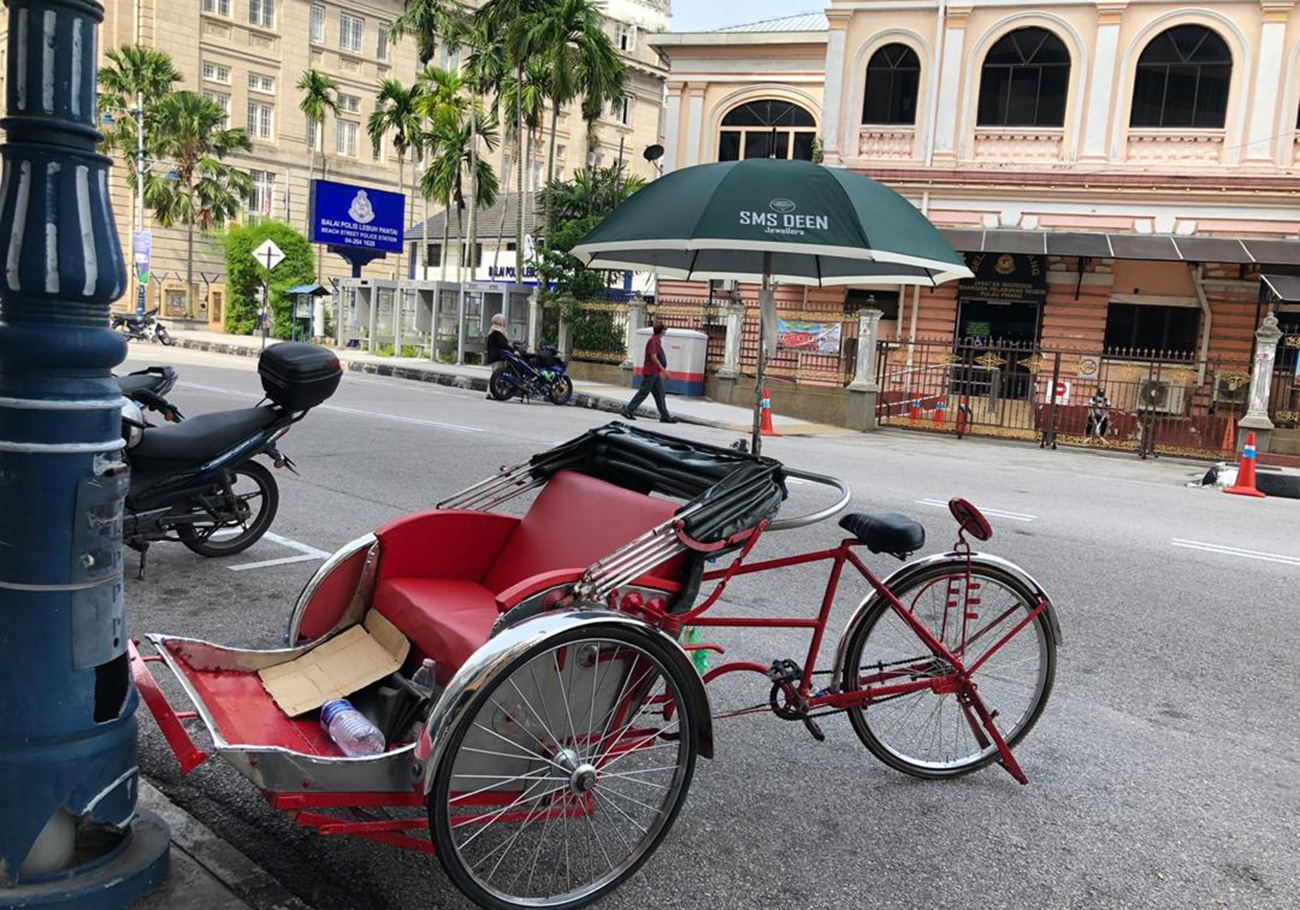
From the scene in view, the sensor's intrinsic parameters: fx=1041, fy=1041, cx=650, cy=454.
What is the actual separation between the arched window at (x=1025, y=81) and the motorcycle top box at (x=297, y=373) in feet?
78.7

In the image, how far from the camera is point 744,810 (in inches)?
144

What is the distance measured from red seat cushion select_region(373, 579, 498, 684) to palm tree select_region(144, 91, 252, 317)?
4715 cm

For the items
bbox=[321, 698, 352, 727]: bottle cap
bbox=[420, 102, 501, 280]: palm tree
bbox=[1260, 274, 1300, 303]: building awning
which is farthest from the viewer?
bbox=[420, 102, 501, 280]: palm tree

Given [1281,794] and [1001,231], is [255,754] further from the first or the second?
[1001,231]

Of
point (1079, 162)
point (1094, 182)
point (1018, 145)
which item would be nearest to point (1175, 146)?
point (1094, 182)

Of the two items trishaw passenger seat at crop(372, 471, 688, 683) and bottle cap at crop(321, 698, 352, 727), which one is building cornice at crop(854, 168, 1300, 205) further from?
bottle cap at crop(321, 698, 352, 727)

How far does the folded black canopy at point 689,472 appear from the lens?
3.37 m

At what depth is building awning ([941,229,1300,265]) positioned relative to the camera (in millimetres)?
22859

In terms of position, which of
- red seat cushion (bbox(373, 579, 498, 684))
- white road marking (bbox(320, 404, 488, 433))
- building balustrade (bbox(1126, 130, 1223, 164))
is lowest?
white road marking (bbox(320, 404, 488, 433))

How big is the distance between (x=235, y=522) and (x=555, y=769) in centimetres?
412

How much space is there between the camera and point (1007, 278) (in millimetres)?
25781

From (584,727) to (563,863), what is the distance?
18.3 inches

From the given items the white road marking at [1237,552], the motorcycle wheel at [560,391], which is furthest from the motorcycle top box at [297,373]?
the motorcycle wheel at [560,391]

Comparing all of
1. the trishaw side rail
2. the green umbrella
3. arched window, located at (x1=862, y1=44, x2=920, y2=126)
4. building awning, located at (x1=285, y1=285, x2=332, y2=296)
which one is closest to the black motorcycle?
the green umbrella
